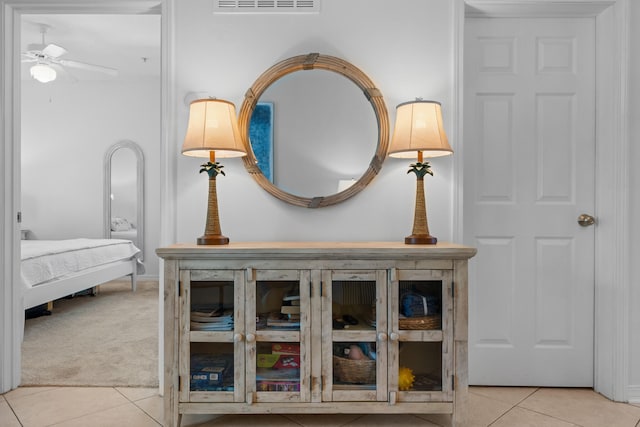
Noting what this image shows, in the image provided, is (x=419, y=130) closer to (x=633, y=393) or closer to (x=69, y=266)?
(x=633, y=393)

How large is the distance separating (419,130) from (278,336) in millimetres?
1176

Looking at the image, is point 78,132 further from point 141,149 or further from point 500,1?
point 500,1

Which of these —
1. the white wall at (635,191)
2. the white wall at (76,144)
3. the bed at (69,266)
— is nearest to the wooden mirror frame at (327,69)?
the white wall at (635,191)

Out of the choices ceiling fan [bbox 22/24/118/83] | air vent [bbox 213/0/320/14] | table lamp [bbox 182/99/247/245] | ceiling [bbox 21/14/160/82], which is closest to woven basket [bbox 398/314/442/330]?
table lamp [bbox 182/99/247/245]

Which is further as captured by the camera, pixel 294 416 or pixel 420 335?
pixel 294 416

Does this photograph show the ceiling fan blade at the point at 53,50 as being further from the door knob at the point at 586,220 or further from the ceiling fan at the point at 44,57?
the door knob at the point at 586,220

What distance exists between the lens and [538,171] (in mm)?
2369

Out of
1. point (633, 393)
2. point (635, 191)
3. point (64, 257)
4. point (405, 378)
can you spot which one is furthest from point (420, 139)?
point (64, 257)

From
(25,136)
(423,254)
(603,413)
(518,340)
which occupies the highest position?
(25,136)

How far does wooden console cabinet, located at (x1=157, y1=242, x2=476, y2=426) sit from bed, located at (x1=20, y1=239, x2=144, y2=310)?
2.17 metres

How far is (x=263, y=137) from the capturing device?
2260mm

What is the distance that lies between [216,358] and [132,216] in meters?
4.45

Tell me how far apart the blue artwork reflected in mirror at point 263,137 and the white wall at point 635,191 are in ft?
6.36

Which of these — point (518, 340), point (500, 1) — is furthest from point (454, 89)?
point (518, 340)
